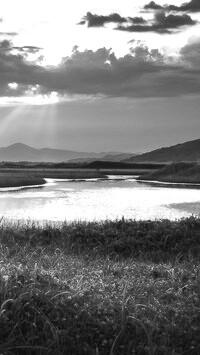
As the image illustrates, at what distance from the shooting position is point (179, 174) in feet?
325

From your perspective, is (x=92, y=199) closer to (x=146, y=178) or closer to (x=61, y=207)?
(x=61, y=207)

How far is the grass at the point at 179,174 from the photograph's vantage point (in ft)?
302

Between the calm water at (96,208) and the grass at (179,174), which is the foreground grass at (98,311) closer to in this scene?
the calm water at (96,208)

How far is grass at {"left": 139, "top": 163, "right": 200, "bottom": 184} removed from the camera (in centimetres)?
9213

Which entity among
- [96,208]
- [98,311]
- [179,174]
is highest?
[179,174]

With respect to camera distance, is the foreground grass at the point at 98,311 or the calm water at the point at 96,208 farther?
the calm water at the point at 96,208

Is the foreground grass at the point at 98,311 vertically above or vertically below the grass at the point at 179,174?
below

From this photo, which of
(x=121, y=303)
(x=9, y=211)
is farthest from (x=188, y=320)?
(x=9, y=211)

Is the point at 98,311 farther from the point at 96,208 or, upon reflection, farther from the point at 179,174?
the point at 179,174

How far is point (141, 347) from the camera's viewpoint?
1005cm

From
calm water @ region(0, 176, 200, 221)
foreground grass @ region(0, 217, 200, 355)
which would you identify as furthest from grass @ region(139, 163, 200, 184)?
foreground grass @ region(0, 217, 200, 355)

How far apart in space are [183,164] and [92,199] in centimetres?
5979

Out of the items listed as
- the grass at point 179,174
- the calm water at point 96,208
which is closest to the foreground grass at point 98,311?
the calm water at point 96,208

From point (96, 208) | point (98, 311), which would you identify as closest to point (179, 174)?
point (96, 208)
